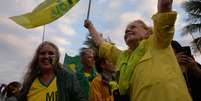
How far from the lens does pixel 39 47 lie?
442cm

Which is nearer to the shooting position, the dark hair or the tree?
the dark hair

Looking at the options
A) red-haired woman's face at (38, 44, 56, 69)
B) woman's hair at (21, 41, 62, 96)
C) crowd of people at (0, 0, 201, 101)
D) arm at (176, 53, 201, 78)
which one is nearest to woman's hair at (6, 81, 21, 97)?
crowd of people at (0, 0, 201, 101)

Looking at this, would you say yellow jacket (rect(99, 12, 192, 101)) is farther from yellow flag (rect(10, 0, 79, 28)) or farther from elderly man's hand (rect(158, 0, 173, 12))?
yellow flag (rect(10, 0, 79, 28))

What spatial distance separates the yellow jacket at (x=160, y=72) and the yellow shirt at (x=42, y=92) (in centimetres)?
91

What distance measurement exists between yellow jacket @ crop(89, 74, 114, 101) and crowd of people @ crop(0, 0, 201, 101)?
199 mm

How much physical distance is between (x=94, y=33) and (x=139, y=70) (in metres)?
1.37

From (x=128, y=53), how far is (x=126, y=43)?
0.29 ft

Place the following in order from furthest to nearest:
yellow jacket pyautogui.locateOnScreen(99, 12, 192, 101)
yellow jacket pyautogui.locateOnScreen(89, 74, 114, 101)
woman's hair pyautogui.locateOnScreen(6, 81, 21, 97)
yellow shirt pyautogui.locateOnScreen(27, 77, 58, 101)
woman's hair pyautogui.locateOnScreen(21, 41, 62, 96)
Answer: woman's hair pyautogui.locateOnScreen(6, 81, 21, 97), yellow jacket pyautogui.locateOnScreen(89, 74, 114, 101), woman's hair pyautogui.locateOnScreen(21, 41, 62, 96), yellow shirt pyautogui.locateOnScreen(27, 77, 58, 101), yellow jacket pyautogui.locateOnScreen(99, 12, 192, 101)

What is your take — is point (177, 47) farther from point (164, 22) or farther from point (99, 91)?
point (99, 91)

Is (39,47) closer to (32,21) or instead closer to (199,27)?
(32,21)

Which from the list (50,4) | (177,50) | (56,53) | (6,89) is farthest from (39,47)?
(6,89)

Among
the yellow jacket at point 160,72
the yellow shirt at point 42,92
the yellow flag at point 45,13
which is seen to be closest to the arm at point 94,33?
the yellow flag at point 45,13

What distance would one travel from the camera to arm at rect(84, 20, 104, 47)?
4590 millimetres

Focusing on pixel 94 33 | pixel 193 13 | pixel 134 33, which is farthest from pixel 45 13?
pixel 193 13
